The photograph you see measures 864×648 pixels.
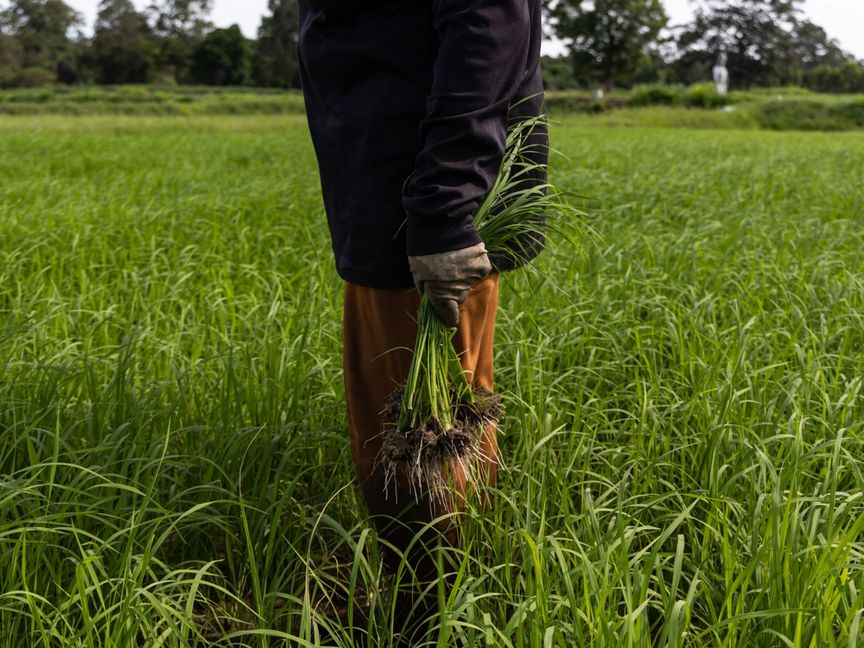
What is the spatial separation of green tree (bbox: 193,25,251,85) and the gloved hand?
78195mm

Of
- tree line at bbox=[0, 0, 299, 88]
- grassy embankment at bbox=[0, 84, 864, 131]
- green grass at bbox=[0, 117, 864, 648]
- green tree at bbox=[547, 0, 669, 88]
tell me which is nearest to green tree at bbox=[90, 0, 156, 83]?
tree line at bbox=[0, 0, 299, 88]

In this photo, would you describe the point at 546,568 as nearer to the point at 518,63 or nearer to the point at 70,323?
the point at 518,63

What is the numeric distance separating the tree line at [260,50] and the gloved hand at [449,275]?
61627 millimetres

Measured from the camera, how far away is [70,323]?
3.40 metres

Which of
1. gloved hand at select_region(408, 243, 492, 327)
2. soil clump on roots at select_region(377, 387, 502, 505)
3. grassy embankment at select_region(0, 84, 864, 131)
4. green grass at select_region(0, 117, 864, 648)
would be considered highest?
grassy embankment at select_region(0, 84, 864, 131)

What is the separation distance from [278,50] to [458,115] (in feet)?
238

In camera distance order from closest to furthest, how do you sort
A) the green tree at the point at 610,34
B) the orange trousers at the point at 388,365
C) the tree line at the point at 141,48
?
the orange trousers at the point at 388,365, the green tree at the point at 610,34, the tree line at the point at 141,48

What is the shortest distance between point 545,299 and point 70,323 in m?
1.94

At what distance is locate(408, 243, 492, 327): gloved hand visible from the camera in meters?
1.50

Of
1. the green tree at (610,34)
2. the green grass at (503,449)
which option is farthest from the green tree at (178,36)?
the green grass at (503,449)

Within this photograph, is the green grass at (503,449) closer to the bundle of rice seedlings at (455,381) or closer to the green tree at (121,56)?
the bundle of rice seedlings at (455,381)

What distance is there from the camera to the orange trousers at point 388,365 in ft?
5.57

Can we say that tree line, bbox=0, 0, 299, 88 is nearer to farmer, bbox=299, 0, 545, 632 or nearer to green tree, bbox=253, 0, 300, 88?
green tree, bbox=253, 0, 300, 88

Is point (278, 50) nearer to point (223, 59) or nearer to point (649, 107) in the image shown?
point (223, 59)
